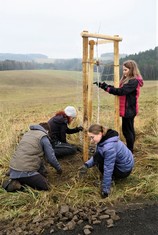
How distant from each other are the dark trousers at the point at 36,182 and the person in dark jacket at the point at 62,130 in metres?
1.29

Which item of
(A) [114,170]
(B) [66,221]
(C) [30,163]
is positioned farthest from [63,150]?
(B) [66,221]

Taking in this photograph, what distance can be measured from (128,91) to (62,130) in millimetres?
1403

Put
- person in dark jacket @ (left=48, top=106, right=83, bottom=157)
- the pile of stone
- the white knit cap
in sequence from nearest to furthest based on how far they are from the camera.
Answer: the pile of stone
the white knit cap
person in dark jacket @ (left=48, top=106, right=83, bottom=157)

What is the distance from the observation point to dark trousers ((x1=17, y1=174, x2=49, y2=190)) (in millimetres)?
4484

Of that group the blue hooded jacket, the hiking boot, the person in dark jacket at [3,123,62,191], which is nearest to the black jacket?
the person in dark jacket at [3,123,62,191]

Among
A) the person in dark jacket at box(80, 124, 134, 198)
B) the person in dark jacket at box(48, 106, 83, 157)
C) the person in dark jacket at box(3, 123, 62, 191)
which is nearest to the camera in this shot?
the person in dark jacket at box(80, 124, 134, 198)

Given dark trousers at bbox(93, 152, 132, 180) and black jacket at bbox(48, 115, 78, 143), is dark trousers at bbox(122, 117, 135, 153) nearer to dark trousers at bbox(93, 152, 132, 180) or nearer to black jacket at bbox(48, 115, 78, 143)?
black jacket at bbox(48, 115, 78, 143)

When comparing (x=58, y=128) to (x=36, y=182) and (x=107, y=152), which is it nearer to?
(x=36, y=182)

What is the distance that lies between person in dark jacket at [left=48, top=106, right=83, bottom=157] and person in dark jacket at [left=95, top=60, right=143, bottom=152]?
0.81m

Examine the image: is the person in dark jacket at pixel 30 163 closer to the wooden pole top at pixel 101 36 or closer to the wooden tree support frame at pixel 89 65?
the wooden tree support frame at pixel 89 65

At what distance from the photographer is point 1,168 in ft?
18.0

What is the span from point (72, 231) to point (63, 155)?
7.88ft

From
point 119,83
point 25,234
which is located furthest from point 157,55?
point 25,234

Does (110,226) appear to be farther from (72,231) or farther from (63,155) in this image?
(63,155)
